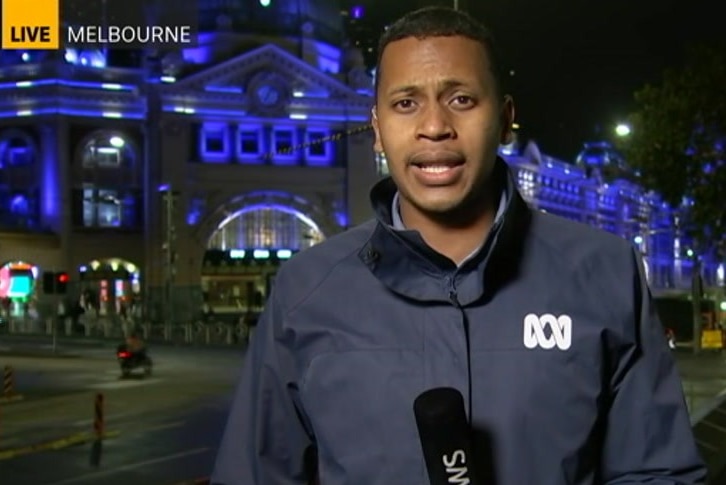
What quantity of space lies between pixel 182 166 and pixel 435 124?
66307mm

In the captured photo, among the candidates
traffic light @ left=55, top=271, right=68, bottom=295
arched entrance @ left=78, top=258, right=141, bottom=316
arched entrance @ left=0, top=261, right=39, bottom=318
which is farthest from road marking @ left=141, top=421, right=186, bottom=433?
arched entrance @ left=78, top=258, right=141, bottom=316

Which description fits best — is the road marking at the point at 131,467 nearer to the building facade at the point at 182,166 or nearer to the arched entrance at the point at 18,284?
the building facade at the point at 182,166

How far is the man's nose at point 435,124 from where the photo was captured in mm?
2420

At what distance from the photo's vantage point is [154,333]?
2024 inches

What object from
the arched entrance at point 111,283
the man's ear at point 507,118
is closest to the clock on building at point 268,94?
the arched entrance at point 111,283

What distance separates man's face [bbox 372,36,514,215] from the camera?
2.43m

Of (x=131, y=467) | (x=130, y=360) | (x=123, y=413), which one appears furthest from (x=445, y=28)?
(x=130, y=360)

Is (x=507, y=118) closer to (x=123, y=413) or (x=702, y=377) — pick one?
(x=123, y=413)

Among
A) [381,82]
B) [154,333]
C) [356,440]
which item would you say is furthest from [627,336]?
[154,333]

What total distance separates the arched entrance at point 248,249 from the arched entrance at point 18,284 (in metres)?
11.4

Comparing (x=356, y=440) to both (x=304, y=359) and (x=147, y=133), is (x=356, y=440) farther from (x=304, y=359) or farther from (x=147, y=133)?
(x=147, y=133)

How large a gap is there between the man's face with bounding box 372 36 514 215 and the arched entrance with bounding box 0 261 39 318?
197ft

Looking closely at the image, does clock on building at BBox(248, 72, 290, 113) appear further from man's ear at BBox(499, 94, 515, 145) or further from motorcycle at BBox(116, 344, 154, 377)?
man's ear at BBox(499, 94, 515, 145)

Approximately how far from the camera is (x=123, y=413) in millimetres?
21094
